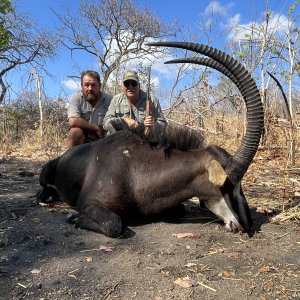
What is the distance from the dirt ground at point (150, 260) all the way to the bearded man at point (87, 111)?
1592 mm

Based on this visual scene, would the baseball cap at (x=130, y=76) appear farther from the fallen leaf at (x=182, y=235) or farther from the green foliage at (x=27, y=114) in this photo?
the green foliage at (x=27, y=114)

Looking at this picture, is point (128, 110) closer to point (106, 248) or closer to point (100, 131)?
point (100, 131)

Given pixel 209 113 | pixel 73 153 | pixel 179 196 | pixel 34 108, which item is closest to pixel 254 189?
pixel 179 196

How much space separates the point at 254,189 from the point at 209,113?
6.04 metres

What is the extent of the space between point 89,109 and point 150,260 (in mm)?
3599

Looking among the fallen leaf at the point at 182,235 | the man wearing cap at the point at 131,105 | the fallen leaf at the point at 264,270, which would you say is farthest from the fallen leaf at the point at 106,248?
the man wearing cap at the point at 131,105

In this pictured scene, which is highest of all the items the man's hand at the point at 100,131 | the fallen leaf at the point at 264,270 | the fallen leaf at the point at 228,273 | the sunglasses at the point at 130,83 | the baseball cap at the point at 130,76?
the baseball cap at the point at 130,76

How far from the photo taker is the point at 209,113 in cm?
1144

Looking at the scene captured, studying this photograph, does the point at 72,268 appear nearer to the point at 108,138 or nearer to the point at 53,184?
the point at 108,138

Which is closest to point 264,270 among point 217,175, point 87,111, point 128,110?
point 217,175

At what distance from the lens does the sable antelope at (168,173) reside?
353 cm

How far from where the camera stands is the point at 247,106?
355 centimetres

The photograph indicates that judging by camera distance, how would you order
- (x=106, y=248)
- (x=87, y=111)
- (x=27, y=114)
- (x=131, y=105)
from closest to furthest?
(x=106, y=248), (x=131, y=105), (x=87, y=111), (x=27, y=114)

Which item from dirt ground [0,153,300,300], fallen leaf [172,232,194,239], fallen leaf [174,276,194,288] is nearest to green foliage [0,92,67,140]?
dirt ground [0,153,300,300]
